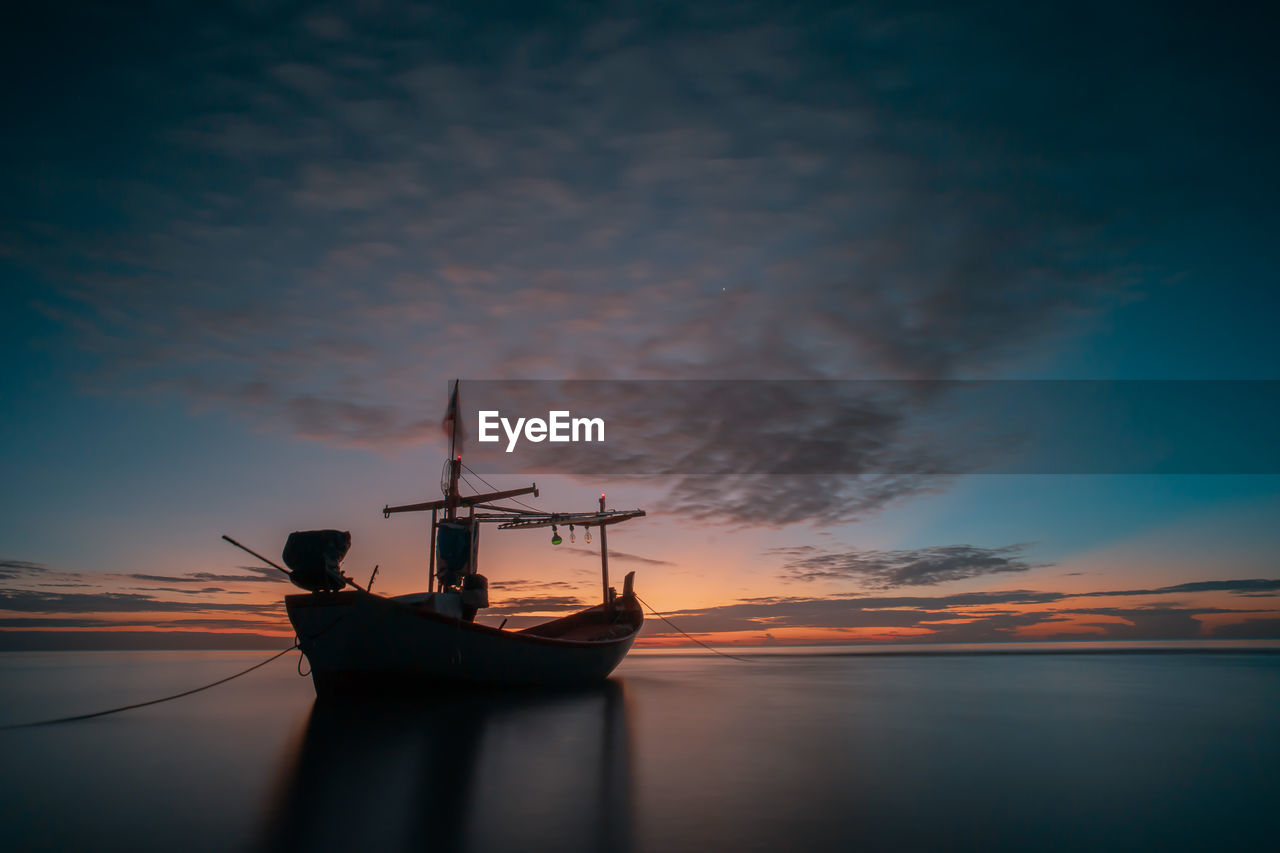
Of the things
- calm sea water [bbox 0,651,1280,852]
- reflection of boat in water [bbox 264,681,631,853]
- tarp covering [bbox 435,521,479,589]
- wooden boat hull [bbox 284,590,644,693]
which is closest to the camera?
reflection of boat in water [bbox 264,681,631,853]

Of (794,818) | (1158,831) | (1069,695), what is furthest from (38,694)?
(1069,695)

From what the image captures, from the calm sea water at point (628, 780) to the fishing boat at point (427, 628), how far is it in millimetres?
1534

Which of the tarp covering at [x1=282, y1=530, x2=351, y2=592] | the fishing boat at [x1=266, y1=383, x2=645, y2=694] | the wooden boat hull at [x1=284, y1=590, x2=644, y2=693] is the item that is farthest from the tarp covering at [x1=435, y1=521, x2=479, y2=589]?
the tarp covering at [x1=282, y1=530, x2=351, y2=592]

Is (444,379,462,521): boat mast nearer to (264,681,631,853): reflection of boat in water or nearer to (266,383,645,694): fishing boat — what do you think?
(266,383,645,694): fishing boat

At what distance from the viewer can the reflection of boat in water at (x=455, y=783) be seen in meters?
9.38

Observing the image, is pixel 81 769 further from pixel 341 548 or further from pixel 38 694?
pixel 38 694

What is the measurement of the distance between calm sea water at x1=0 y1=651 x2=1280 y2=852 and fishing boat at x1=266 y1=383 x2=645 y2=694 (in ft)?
5.03

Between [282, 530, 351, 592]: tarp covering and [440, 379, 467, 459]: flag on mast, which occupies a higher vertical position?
[440, 379, 467, 459]: flag on mast

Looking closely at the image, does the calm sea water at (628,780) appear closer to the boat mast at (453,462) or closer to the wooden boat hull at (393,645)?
the wooden boat hull at (393,645)

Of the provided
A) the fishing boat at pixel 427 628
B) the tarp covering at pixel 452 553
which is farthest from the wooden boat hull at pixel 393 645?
the tarp covering at pixel 452 553

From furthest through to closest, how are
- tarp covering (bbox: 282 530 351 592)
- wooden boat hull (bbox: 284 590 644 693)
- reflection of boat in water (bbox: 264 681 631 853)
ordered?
wooden boat hull (bbox: 284 590 644 693) < tarp covering (bbox: 282 530 351 592) < reflection of boat in water (bbox: 264 681 631 853)

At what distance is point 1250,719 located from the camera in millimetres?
27031

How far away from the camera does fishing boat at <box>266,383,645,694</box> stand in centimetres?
2205

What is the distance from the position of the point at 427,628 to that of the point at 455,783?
1082 cm
